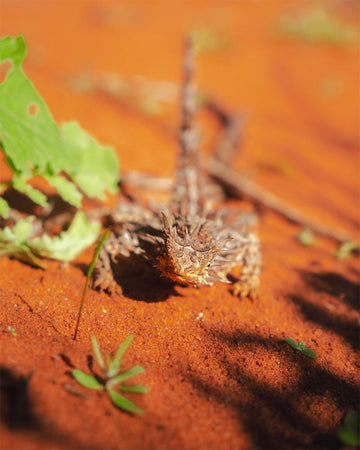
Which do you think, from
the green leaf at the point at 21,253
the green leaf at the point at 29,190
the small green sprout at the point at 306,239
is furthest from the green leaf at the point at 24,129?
the small green sprout at the point at 306,239

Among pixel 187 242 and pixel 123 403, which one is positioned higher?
pixel 187 242

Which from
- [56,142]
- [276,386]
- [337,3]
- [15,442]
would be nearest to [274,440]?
[276,386]

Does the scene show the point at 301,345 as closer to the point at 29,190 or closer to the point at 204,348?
the point at 204,348

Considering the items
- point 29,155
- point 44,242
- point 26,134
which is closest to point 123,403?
point 44,242

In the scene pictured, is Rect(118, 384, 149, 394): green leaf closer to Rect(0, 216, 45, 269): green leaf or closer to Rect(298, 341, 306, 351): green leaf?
Rect(298, 341, 306, 351): green leaf

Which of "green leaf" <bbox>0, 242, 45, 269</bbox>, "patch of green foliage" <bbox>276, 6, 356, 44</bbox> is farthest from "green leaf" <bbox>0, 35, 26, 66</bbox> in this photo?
"patch of green foliage" <bbox>276, 6, 356, 44</bbox>
